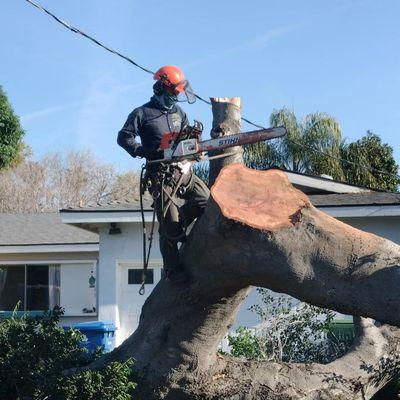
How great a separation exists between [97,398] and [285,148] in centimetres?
2412

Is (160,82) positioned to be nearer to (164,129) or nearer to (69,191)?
(164,129)

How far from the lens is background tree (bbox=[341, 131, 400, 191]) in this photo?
27875 mm

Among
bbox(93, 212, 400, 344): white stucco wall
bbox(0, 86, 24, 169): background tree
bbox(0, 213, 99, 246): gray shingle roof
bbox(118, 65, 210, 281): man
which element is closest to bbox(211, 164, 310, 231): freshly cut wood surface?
bbox(118, 65, 210, 281): man

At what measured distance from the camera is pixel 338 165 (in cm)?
2788

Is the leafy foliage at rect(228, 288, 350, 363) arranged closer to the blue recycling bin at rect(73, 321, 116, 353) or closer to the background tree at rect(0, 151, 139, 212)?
the blue recycling bin at rect(73, 321, 116, 353)

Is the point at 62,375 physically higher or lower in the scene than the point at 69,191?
lower

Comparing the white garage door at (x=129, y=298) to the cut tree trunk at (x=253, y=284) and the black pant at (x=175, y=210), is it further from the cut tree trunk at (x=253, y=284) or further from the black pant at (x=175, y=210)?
the black pant at (x=175, y=210)

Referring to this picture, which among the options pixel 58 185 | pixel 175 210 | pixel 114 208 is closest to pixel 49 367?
pixel 175 210

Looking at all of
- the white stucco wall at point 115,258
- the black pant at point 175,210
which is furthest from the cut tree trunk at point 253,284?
the white stucco wall at point 115,258

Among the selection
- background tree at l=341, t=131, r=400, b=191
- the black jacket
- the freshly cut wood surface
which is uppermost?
background tree at l=341, t=131, r=400, b=191

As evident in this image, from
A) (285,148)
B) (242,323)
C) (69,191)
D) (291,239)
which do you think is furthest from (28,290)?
(69,191)

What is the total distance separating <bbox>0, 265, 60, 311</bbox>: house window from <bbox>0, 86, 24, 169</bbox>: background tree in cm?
585

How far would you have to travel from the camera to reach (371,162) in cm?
2873

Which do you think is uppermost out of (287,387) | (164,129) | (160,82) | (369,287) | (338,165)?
(338,165)
